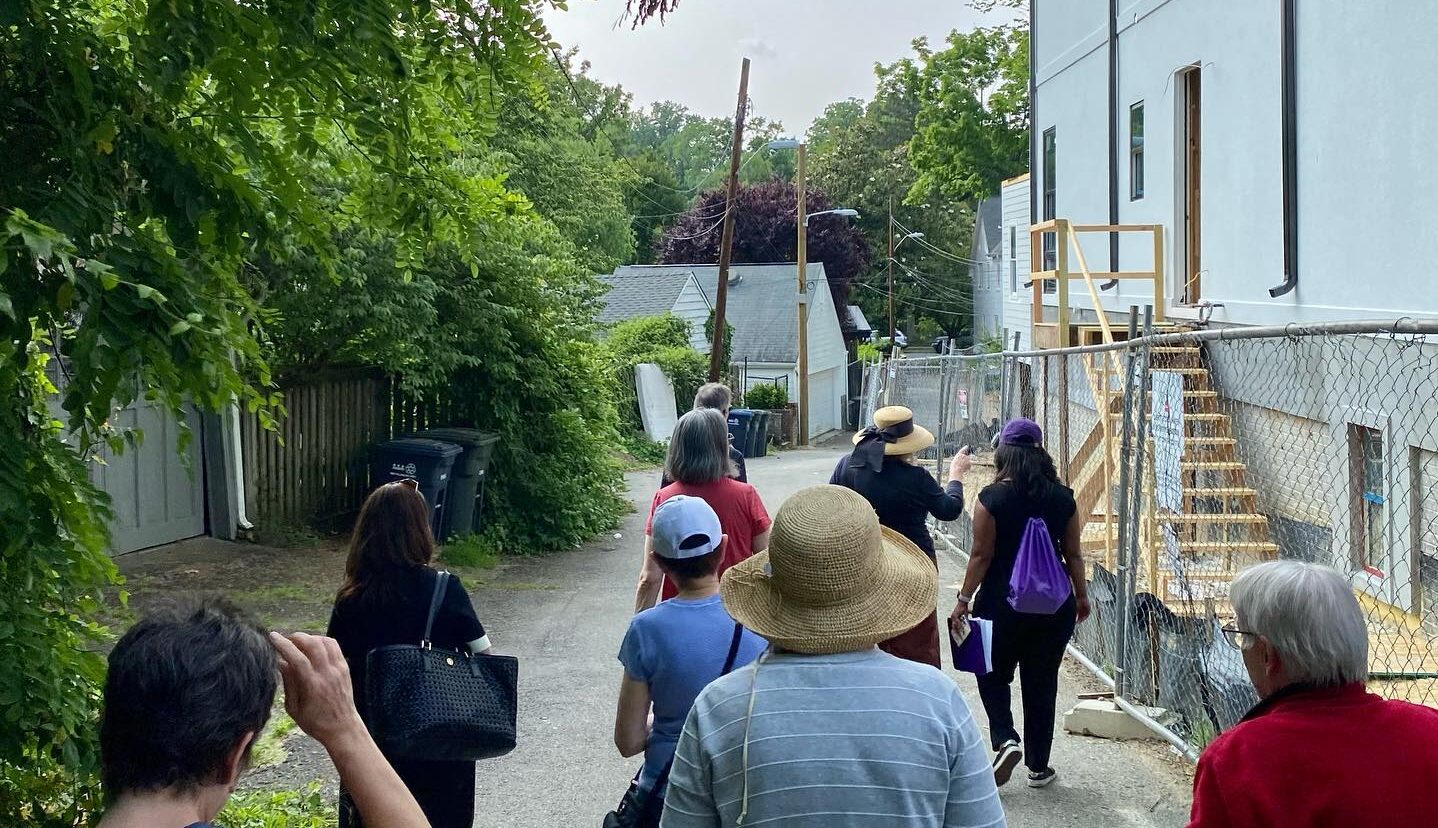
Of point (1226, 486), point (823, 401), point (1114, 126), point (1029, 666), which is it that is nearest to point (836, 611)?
point (1029, 666)

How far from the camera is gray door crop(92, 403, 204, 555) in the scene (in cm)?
1130

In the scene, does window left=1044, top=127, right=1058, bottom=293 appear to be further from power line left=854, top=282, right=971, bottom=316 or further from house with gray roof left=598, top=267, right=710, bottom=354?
power line left=854, top=282, right=971, bottom=316

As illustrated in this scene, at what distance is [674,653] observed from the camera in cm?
355

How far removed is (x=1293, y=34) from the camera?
1053 centimetres

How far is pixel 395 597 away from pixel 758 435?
2844 centimetres

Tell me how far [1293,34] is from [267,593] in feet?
31.0

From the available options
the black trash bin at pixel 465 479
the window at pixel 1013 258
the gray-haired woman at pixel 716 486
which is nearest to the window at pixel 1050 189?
the black trash bin at pixel 465 479

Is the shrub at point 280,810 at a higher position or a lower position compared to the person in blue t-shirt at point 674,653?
lower

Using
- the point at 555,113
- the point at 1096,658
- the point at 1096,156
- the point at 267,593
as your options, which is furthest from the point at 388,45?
the point at 555,113

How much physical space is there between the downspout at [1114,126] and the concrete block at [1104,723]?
31.7ft

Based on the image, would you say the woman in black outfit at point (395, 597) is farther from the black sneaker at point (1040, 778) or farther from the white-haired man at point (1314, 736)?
the black sneaker at point (1040, 778)

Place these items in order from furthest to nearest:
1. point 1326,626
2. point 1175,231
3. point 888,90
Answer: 1. point 888,90
2. point 1175,231
3. point 1326,626

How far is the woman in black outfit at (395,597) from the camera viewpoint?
4.28m

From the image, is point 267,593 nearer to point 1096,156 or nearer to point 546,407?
point 546,407
